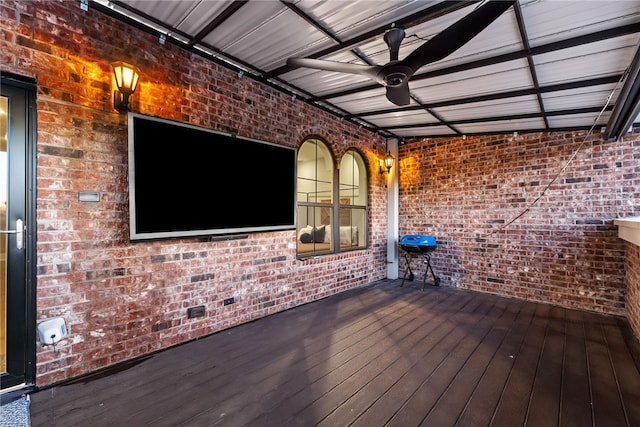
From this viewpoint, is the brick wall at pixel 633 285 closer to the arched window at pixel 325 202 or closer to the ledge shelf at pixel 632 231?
the ledge shelf at pixel 632 231

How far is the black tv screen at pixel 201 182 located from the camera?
2.55m

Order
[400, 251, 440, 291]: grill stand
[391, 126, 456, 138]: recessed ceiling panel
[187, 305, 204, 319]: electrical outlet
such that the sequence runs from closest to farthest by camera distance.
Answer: [187, 305, 204, 319]: electrical outlet, [391, 126, 456, 138]: recessed ceiling panel, [400, 251, 440, 291]: grill stand

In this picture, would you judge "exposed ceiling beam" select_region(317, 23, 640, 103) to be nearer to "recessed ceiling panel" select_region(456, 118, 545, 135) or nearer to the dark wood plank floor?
"recessed ceiling panel" select_region(456, 118, 545, 135)

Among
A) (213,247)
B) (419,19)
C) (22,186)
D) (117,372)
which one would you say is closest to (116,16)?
(22,186)

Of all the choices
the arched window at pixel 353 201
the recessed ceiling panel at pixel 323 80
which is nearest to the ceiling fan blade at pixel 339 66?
the recessed ceiling panel at pixel 323 80

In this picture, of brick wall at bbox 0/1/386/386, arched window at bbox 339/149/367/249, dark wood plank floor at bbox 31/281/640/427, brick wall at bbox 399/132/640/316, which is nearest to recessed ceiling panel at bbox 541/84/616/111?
brick wall at bbox 399/132/640/316

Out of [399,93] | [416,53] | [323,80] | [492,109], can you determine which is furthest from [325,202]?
[416,53]

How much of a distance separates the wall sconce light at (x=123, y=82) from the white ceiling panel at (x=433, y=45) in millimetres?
433

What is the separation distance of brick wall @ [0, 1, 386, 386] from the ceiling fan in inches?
49.6

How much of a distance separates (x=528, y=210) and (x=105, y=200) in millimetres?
A: 5463

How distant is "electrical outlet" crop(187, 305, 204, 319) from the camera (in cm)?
299

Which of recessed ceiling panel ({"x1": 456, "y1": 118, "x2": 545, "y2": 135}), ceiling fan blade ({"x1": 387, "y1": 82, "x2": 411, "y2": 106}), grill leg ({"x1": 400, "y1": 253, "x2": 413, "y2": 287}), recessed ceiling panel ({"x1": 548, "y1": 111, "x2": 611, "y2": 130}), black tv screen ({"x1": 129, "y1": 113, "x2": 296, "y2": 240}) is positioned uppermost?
recessed ceiling panel ({"x1": 456, "y1": 118, "x2": 545, "y2": 135})

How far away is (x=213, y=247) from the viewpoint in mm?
3193

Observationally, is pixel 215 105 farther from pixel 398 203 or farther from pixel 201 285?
pixel 398 203
